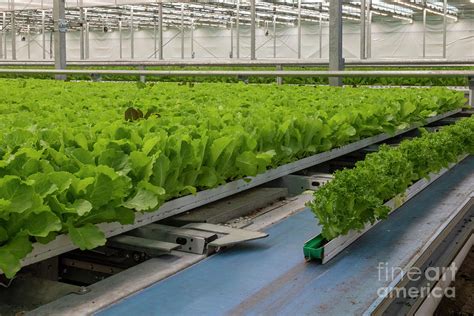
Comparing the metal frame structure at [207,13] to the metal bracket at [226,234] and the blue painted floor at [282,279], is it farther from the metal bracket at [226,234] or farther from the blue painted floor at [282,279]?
the blue painted floor at [282,279]

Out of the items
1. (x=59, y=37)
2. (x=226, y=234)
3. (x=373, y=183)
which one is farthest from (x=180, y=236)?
(x=59, y=37)

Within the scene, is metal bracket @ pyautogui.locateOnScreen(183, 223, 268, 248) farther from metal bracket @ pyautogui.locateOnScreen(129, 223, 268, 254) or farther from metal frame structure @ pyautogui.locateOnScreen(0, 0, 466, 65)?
metal frame structure @ pyautogui.locateOnScreen(0, 0, 466, 65)

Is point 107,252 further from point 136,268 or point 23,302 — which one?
point 23,302

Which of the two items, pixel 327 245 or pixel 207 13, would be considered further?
pixel 207 13

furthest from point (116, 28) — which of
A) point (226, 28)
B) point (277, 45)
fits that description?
point (277, 45)

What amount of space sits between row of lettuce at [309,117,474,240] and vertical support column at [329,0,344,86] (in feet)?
15.0

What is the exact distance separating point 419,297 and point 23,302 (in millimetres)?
1436

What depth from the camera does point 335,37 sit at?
27.9 feet

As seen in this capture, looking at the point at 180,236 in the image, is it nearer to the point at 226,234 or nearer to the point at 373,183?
the point at 226,234

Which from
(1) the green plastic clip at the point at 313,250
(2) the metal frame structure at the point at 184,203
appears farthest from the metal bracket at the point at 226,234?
(1) the green plastic clip at the point at 313,250

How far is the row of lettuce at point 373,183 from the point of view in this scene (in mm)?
2500

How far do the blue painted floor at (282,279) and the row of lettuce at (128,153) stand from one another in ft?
1.02

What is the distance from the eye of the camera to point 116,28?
36.1 meters

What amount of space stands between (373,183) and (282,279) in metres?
0.73
